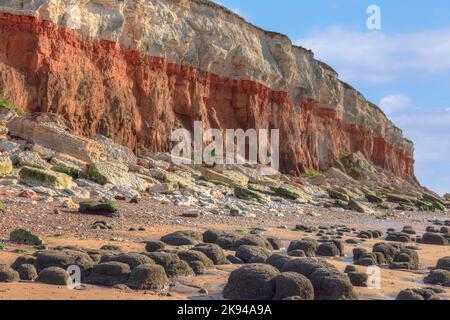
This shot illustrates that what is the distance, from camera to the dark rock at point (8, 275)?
277 inches

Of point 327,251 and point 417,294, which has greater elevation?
point 327,251

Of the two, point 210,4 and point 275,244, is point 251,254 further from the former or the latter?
point 210,4

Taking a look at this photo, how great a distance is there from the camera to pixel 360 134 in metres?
72.8

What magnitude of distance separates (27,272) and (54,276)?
0.48 metres

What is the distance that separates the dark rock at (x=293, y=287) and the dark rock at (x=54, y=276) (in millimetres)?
2953

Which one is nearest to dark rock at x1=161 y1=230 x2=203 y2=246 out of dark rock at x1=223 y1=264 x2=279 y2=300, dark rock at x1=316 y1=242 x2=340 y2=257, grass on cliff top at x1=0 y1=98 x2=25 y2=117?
dark rock at x1=316 y1=242 x2=340 y2=257

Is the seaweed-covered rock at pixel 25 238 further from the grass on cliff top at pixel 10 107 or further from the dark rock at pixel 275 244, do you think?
the grass on cliff top at pixel 10 107

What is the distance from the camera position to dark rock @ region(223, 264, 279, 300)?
704 centimetres

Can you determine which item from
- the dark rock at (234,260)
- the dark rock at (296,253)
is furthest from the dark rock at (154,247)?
the dark rock at (296,253)

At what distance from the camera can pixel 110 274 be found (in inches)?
297

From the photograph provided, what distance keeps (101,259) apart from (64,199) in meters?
7.87

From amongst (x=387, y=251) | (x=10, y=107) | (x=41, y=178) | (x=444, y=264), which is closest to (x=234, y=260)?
(x=387, y=251)

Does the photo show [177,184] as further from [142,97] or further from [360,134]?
[360,134]

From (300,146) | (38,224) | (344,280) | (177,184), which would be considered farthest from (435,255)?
(300,146)
